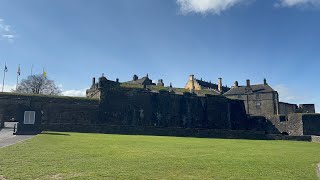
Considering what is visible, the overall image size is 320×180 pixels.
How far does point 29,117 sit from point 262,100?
143 ft

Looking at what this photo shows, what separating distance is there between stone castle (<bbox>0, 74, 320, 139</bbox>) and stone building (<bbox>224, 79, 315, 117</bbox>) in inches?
306

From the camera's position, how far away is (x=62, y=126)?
2405 cm

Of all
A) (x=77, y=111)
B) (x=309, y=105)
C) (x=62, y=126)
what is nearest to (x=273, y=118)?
(x=309, y=105)

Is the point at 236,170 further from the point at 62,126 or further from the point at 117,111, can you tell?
the point at 117,111

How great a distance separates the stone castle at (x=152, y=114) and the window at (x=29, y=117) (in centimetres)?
236

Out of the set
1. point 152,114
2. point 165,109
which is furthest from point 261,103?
point 152,114

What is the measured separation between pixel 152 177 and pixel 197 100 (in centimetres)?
3211

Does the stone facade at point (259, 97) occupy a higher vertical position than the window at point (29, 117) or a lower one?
higher

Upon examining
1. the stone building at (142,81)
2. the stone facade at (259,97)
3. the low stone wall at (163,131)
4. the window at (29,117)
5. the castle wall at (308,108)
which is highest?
the stone building at (142,81)

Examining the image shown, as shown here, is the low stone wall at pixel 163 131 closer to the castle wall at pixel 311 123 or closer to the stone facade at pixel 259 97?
the castle wall at pixel 311 123

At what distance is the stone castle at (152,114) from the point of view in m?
28.2

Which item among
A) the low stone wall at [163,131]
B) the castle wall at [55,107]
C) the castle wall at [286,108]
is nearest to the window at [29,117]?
the low stone wall at [163,131]

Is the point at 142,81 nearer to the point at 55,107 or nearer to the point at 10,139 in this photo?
the point at 55,107

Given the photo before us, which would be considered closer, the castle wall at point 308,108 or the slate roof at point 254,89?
the castle wall at point 308,108
